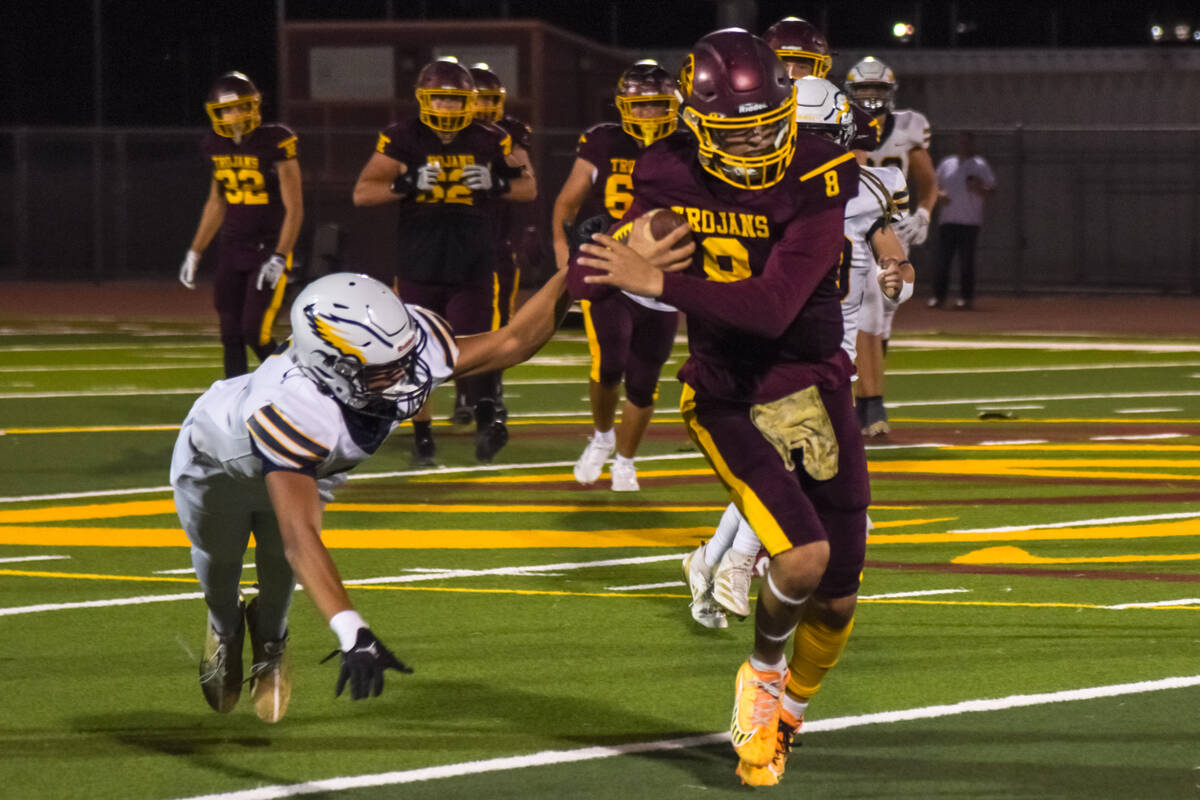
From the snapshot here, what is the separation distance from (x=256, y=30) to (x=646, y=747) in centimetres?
3812

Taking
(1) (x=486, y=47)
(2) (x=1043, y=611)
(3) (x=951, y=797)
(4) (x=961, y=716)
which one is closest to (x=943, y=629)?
(2) (x=1043, y=611)

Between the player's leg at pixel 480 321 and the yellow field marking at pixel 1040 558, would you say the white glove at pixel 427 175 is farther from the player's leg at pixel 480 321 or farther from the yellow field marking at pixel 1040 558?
the yellow field marking at pixel 1040 558

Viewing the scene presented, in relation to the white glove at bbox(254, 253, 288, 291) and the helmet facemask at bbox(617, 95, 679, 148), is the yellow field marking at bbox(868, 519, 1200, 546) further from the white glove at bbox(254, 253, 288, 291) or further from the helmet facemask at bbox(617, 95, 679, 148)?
the white glove at bbox(254, 253, 288, 291)

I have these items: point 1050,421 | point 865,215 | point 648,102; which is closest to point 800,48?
point 865,215

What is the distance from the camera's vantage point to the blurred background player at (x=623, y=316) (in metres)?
9.67

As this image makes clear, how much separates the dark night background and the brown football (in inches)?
1223

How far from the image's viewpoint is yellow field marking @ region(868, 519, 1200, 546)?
8.54 metres

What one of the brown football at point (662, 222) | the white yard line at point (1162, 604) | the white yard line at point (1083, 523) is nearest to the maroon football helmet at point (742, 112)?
the brown football at point (662, 222)

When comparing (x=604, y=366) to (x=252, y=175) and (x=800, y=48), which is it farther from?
(x=252, y=175)

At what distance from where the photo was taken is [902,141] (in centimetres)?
1311

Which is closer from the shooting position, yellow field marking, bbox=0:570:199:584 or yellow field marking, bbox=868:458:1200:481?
yellow field marking, bbox=0:570:199:584

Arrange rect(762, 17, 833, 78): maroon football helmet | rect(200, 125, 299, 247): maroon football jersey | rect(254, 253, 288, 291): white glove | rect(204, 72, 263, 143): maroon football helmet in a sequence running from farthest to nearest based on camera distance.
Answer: rect(200, 125, 299, 247): maroon football jersey < rect(204, 72, 263, 143): maroon football helmet < rect(254, 253, 288, 291): white glove < rect(762, 17, 833, 78): maroon football helmet

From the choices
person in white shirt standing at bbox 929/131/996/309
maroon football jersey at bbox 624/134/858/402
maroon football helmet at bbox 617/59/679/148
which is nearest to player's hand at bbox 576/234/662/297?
maroon football jersey at bbox 624/134/858/402

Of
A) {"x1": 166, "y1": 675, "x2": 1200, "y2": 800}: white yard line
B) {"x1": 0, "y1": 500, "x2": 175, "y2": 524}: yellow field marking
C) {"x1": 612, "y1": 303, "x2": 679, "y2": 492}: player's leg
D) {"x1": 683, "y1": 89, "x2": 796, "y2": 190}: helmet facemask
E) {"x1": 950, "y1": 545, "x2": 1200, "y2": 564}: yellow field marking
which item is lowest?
{"x1": 166, "y1": 675, "x2": 1200, "y2": 800}: white yard line
